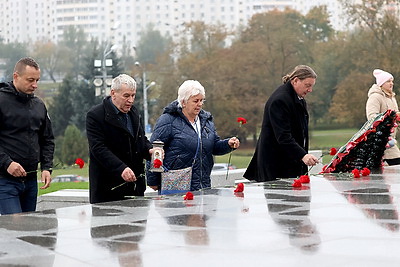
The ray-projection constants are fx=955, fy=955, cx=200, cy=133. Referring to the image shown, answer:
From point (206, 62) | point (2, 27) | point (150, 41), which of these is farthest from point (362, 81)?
point (2, 27)

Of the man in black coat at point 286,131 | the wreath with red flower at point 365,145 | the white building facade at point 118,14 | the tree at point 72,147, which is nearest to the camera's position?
the man in black coat at point 286,131

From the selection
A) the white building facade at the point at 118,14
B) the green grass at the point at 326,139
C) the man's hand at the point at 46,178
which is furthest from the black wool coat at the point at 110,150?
the white building facade at the point at 118,14

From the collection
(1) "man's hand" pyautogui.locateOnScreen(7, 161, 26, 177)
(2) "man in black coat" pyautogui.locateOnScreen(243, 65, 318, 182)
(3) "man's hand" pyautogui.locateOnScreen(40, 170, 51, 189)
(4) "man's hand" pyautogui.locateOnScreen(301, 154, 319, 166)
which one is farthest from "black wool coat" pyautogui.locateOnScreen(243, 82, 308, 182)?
(1) "man's hand" pyautogui.locateOnScreen(7, 161, 26, 177)

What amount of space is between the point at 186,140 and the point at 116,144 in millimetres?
603

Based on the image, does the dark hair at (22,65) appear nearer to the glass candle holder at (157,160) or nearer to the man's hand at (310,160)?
the glass candle holder at (157,160)

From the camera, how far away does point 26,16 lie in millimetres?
102188

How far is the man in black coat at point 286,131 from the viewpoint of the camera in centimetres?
820

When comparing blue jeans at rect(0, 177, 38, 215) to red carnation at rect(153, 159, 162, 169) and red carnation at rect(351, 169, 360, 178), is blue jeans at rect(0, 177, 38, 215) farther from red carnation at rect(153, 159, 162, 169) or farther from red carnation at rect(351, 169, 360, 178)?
red carnation at rect(351, 169, 360, 178)

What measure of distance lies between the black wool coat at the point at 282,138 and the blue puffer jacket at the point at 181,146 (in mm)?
631

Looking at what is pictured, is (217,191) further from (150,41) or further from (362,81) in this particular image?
(150,41)

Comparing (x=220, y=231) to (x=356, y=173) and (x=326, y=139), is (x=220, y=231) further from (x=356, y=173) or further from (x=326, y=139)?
(x=326, y=139)

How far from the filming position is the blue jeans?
7.01 metres

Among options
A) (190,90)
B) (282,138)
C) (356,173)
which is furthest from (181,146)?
(356,173)

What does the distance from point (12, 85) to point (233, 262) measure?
340cm
